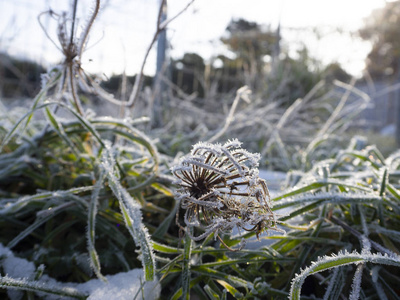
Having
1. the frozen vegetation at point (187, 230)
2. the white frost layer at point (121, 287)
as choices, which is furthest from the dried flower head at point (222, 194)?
the white frost layer at point (121, 287)

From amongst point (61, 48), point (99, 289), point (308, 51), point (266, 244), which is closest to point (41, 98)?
point (61, 48)

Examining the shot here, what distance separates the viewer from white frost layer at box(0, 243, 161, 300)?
1.52 ft

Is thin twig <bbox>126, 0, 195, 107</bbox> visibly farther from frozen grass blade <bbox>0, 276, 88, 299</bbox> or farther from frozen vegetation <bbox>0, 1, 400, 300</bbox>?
frozen grass blade <bbox>0, 276, 88, 299</bbox>

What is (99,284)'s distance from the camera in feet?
1.64

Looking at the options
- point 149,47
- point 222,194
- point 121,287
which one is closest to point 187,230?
point 222,194

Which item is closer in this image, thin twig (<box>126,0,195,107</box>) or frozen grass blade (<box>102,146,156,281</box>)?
frozen grass blade (<box>102,146,156,281</box>)

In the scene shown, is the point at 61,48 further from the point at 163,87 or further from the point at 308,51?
the point at 308,51

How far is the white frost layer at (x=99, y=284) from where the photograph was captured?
463 mm

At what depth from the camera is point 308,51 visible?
3.43 meters

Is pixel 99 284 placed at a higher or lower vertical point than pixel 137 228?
lower

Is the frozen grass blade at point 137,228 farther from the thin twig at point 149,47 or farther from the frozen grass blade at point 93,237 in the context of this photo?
the thin twig at point 149,47

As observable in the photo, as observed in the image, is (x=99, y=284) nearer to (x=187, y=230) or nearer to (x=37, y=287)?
(x=37, y=287)

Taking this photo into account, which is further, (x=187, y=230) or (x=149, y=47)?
(x=149, y=47)

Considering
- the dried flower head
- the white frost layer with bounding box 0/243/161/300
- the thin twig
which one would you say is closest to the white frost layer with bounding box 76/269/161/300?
the white frost layer with bounding box 0/243/161/300
